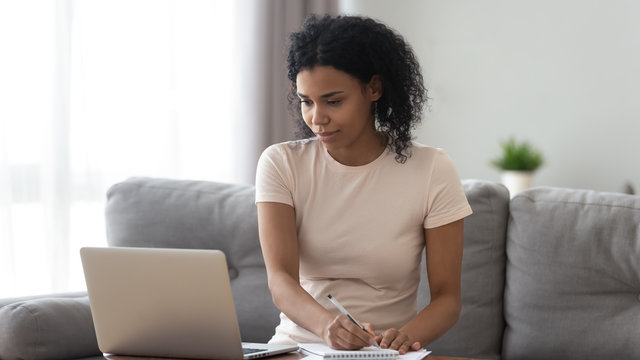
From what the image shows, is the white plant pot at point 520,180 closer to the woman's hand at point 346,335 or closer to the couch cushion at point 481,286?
the couch cushion at point 481,286

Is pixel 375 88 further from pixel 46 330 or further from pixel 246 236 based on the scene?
pixel 46 330

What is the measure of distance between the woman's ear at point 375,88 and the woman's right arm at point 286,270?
0.30 meters

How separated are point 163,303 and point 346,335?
30 centimetres

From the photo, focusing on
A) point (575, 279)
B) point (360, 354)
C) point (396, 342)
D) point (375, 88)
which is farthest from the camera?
point (575, 279)

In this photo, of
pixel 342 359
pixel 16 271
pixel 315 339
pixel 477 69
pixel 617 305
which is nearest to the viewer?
pixel 342 359

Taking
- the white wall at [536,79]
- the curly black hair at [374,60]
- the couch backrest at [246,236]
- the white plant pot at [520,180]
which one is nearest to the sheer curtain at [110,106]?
the couch backrest at [246,236]

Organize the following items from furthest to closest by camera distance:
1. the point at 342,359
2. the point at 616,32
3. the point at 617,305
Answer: the point at 616,32, the point at 617,305, the point at 342,359

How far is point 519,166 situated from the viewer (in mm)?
3523

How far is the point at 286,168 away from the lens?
1565 mm

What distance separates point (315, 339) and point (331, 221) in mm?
251

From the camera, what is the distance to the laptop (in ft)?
3.63

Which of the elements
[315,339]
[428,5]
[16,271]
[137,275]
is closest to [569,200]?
[315,339]

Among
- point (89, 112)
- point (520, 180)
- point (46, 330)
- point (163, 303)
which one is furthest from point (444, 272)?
point (520, 180)

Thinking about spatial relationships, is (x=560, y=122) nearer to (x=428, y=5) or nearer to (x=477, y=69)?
(x=477, y=69)
